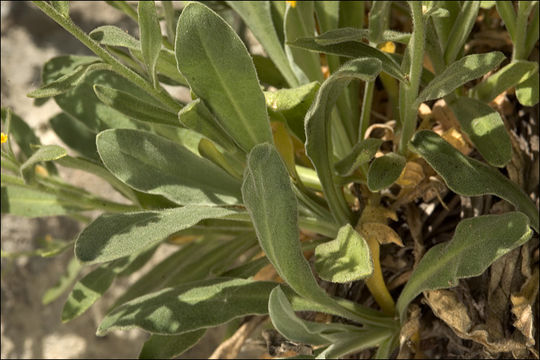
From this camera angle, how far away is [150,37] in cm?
89

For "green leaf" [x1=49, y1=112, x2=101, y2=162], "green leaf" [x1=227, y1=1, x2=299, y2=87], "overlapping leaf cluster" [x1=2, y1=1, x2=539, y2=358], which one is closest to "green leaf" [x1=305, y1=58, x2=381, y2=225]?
"overlapping leaf cluster" [x1=2, y1=1, x2=539, y2=358]

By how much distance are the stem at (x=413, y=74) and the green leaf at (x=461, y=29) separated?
10cm

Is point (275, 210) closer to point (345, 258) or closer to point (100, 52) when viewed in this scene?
point (345, 258)

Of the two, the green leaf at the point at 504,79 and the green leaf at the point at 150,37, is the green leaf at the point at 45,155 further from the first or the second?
the green leaf at the point at 504,79

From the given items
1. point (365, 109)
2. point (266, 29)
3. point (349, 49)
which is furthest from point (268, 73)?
point (349, 49)

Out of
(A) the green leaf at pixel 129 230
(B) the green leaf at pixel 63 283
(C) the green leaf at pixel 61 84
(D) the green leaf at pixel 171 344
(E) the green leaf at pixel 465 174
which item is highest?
(C) the green leaf at pixel 61 84

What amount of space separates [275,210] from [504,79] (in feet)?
1.38

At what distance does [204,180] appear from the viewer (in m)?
1.02

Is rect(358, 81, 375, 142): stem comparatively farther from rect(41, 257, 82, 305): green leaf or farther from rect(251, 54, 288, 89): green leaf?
rect(41, 257, 82, 305): green leaf

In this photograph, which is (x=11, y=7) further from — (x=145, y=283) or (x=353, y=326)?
(x=353, y=326)

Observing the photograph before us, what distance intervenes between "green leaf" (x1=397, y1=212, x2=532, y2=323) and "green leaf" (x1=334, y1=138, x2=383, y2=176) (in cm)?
14

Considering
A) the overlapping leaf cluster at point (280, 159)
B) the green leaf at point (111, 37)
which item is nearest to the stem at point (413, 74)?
the overlapping leaf cluster at point (280, 159)

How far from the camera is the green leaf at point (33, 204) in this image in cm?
124

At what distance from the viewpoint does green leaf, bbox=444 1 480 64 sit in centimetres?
102
